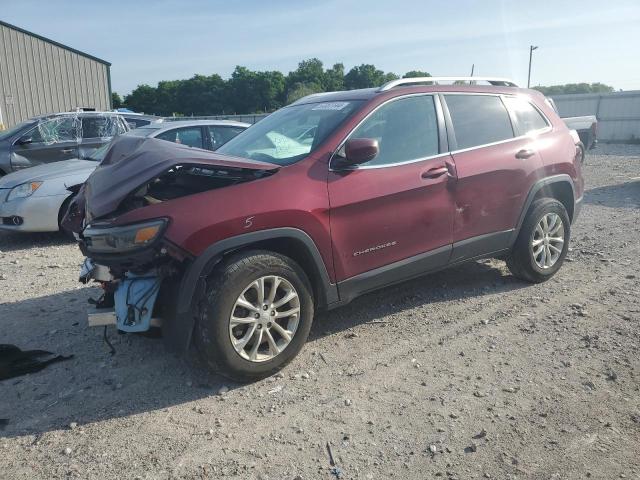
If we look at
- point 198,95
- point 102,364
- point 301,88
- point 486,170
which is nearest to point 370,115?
point 486,170

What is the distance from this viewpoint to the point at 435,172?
14.1 ft

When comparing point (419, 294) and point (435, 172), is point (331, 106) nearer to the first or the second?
point (435, 172)

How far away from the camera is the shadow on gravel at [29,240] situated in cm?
737

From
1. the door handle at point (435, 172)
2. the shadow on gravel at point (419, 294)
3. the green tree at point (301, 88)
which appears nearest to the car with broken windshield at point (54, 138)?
the shadow on gravel at point (419, 294)

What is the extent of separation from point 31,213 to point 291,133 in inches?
173

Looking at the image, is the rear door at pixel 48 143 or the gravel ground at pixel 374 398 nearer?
the gravel ground at pixel 374 398

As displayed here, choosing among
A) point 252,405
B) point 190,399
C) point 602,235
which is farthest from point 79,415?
point 602,235

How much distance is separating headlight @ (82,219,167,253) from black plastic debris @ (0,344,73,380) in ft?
3.75

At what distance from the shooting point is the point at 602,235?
23.5 ft

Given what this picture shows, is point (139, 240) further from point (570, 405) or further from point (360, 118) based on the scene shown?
point (570, 405)

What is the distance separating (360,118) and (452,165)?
0.93m

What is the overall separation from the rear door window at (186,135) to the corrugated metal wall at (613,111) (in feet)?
82.7

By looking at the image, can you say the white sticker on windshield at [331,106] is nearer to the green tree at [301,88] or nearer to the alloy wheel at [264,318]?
the alloy wheel at [264,318]

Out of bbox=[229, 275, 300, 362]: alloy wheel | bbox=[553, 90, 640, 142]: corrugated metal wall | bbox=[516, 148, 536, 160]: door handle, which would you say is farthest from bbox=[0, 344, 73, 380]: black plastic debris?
bbox=[553, 90, 640, 142]: corrugated metal wall
